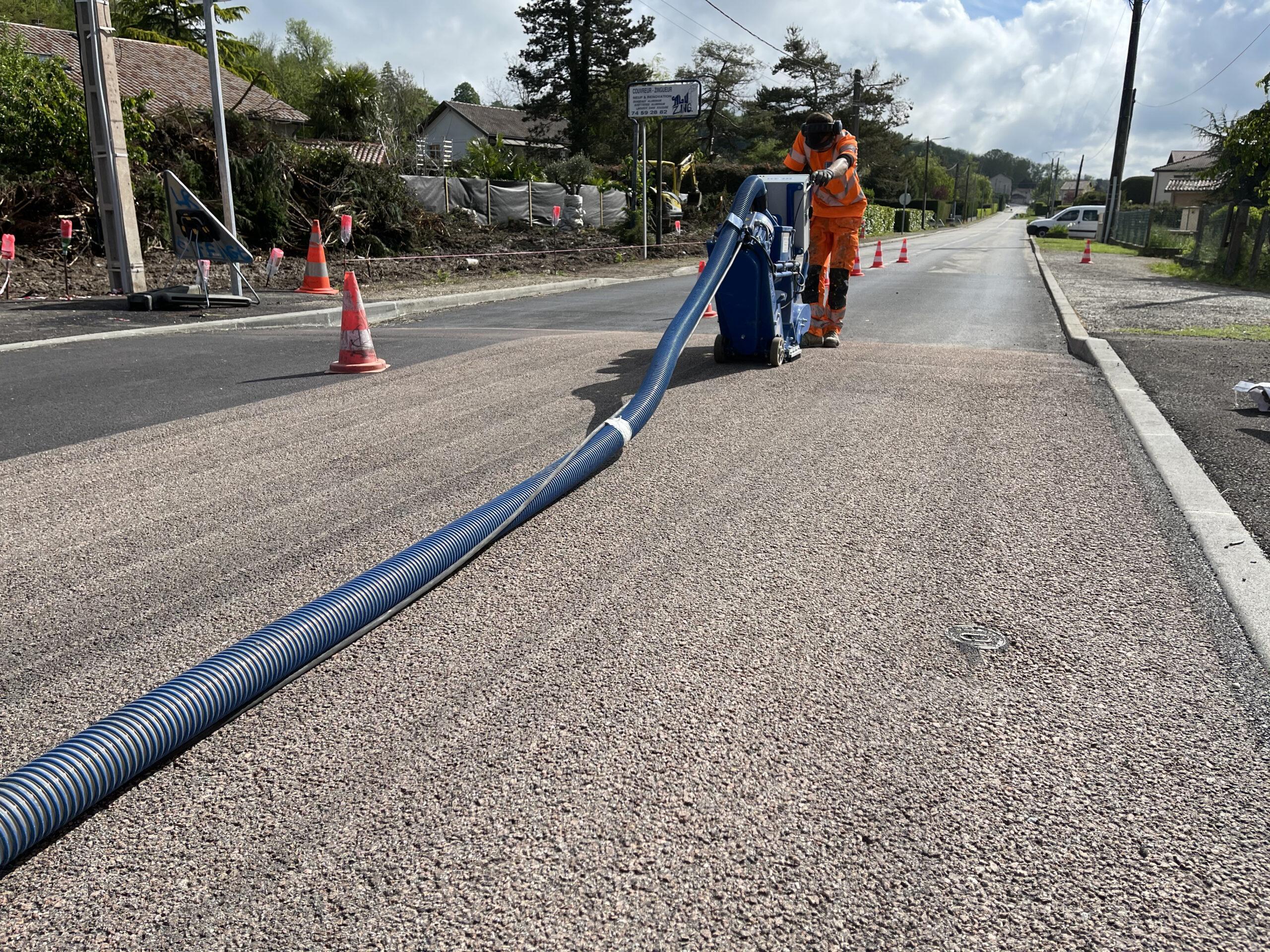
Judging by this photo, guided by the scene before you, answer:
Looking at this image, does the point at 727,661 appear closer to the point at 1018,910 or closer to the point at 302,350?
the point at 1018,910

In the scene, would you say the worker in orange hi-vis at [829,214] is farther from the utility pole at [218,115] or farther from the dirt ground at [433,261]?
the dirt ground at [433,261]

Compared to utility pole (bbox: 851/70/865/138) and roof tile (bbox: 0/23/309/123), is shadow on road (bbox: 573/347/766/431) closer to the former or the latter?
roof tile (bbox: 0/23/309/123)

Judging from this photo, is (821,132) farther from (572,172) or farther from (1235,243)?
(572,172)

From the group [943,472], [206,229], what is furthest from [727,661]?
[206,229]

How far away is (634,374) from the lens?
6.94 metres

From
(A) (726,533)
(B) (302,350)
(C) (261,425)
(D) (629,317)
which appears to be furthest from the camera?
(D) (629,317)

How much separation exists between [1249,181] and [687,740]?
22506 mm

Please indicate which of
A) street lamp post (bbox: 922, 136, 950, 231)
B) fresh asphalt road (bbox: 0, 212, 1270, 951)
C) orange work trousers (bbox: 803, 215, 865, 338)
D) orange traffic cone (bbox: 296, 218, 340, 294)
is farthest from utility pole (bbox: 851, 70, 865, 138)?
fresh asphalt road (bbox: 0, 212, 1270, 951)

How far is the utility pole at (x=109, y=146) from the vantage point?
11203mm

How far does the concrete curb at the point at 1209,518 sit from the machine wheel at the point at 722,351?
2.79m

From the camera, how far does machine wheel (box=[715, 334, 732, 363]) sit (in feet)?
23.7

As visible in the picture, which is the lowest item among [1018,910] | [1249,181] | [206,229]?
[1018,910]

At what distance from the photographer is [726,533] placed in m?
3.67

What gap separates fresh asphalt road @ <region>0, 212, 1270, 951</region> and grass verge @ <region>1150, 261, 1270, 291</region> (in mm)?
14742
